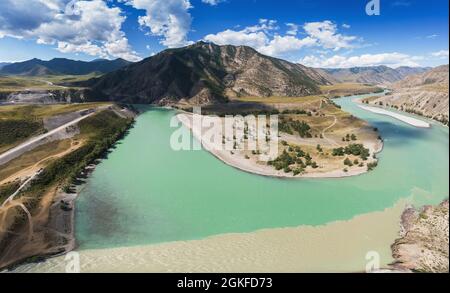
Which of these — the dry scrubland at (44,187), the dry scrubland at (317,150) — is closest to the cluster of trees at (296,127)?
the dry scrubland at (317,150)

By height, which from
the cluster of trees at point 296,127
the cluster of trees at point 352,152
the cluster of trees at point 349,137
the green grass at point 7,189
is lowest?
the green grass at point 7,189

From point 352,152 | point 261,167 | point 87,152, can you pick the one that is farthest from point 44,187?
point 352,152

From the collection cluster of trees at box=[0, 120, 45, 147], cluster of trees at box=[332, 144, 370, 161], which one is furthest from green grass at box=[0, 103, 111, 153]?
cluster of trees at box=[332, 144, 370, 161]

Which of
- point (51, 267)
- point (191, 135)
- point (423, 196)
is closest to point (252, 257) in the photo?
point (51, 267)

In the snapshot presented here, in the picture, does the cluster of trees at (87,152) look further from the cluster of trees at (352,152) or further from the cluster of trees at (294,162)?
the cluster of trees at (352,152)

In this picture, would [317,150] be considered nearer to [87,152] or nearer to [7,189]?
[87,152]

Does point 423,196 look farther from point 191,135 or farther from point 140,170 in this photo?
point 191,135
